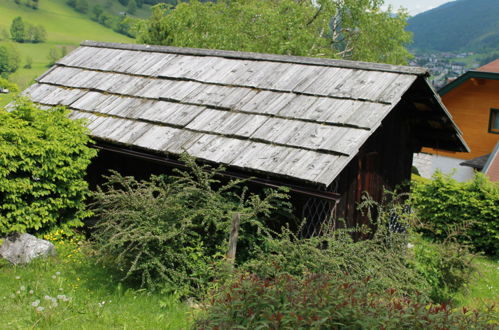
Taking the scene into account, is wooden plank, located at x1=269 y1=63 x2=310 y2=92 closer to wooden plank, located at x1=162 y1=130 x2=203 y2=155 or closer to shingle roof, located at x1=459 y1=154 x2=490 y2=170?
wooden plank, located at x1=162 y1=130 x2=203 y2=155

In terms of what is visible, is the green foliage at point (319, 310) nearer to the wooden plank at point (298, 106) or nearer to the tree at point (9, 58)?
the wooden plank at point (298, 106)

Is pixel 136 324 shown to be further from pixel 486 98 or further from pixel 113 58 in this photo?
pixel 486 98

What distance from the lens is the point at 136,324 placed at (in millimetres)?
6344

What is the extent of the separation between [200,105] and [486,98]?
19.8 m

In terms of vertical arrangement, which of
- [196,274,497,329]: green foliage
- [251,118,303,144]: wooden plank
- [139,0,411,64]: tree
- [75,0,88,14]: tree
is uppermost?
[75,0,88,14]: tree

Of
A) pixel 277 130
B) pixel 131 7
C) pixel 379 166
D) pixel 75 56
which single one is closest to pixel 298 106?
pixel 277 130

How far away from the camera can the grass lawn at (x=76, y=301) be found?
245 inches

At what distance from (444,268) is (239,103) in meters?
4.67

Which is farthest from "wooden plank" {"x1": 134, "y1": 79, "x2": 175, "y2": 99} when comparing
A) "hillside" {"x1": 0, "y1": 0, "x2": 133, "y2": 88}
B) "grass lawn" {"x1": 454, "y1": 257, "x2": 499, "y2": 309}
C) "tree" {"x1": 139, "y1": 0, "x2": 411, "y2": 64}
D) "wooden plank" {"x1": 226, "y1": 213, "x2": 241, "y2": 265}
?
"hillside" {"x1": 0, "y1": 0, "x2": 133, "y2": 88}

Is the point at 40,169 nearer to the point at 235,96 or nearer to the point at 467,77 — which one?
the point at 235,96

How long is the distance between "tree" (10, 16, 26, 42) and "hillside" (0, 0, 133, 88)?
1.47 metres

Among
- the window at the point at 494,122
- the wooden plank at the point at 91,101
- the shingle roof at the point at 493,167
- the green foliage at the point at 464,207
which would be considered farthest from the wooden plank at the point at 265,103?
the window at the point at 494,122

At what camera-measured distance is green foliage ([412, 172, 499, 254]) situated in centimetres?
1367

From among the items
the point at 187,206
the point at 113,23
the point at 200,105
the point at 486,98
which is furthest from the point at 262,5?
the point at 113,23
